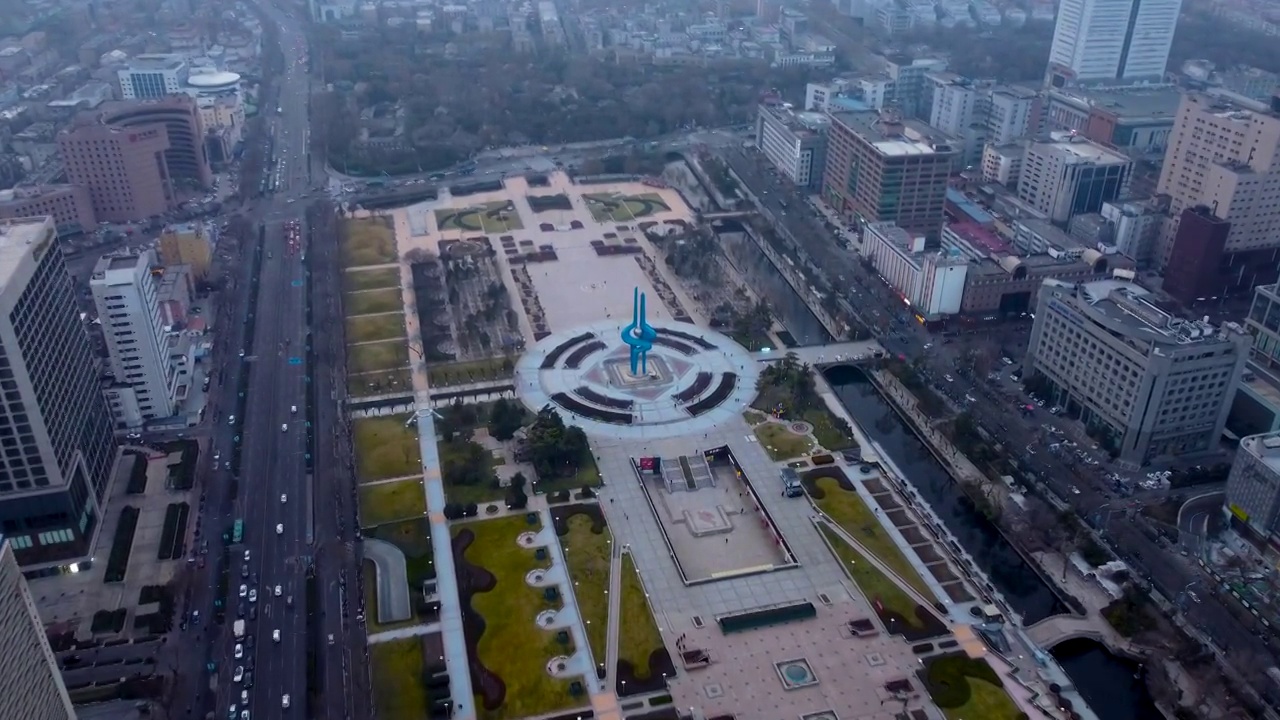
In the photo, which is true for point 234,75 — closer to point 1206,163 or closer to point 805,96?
point 805,96

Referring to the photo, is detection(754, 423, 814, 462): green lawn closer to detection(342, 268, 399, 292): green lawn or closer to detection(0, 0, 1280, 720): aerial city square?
detection(0, 0, 1280, 720): aerial city square

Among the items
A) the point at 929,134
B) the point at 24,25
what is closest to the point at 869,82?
the point at 929,134

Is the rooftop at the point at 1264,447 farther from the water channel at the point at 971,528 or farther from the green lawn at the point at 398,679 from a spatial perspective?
the green lawn at the point at 398,679

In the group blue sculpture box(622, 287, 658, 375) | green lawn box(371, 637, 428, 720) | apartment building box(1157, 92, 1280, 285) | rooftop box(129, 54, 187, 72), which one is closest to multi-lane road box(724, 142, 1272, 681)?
apartment building box(1157, 92, 1280, 285)

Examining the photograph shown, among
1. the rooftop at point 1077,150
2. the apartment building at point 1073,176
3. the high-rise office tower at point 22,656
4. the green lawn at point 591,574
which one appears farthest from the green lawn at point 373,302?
the rooftop at point 1077,150

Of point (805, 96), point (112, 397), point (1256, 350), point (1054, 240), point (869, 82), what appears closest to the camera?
point (112, 397)

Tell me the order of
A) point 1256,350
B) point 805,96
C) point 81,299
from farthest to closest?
point 805,96
point 81,299
point 1256,350
